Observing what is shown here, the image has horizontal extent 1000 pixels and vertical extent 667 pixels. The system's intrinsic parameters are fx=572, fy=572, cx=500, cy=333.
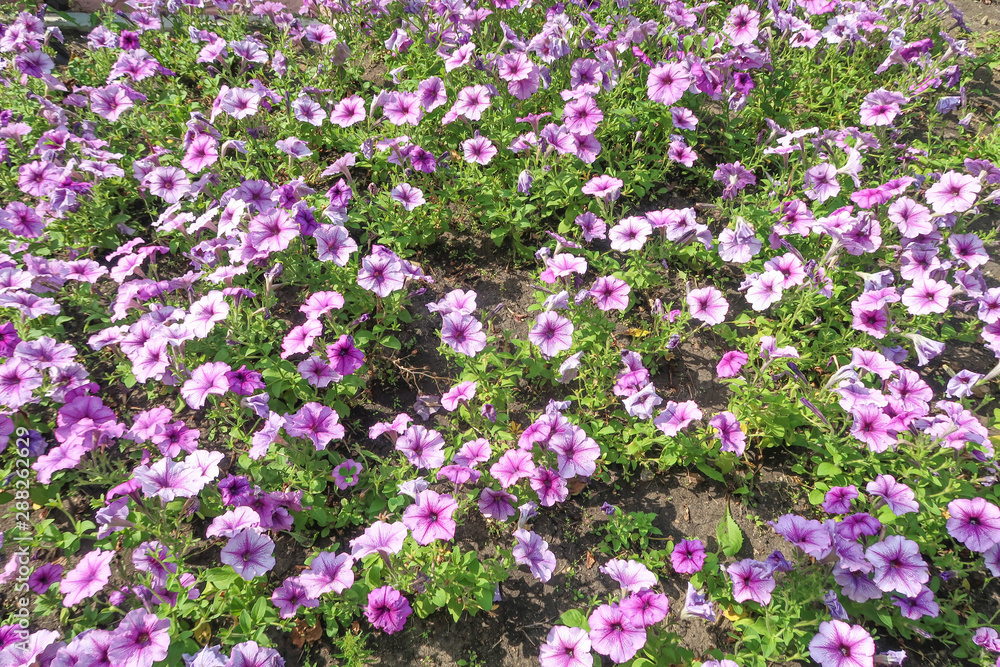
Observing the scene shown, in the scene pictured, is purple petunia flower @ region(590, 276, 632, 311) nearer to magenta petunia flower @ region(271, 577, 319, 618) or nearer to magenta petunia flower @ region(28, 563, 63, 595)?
magenta petunia flower @ region(271, 577, 319, 618)

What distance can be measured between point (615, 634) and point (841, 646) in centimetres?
102

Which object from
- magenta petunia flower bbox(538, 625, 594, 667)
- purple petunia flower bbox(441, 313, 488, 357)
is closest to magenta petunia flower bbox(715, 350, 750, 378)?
purple petunia flower bbox(441, 313, 488, 357)

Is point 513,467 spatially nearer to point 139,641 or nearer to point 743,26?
point 139,641

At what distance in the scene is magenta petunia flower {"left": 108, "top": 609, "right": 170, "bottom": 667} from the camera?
2.49 m

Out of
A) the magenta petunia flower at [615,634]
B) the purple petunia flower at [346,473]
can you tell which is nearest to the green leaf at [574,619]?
the magenta petunia flower at [615,634]

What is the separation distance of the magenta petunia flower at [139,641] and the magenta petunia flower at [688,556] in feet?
8.03

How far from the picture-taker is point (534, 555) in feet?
9.41

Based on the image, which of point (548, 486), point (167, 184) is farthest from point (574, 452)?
point (167, 184)

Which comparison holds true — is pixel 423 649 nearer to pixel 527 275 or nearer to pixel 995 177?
pixel 527 275

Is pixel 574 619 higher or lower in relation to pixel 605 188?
lower

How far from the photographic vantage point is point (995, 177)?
13.8 ft

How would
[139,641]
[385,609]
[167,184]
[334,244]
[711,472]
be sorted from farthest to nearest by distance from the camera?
[167,184]
[334,244]
[711,472]
[385,609]
[139,641]

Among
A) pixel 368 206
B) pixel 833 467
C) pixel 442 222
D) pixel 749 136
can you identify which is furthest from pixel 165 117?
pixel 833 467

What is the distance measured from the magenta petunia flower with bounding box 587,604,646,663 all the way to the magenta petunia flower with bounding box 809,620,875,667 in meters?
0.78
